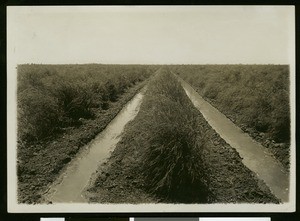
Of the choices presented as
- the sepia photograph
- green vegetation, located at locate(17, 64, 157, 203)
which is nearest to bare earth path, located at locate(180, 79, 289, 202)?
the sepia photograph

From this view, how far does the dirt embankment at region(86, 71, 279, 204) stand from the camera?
57.1 inches

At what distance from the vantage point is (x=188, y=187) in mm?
1450

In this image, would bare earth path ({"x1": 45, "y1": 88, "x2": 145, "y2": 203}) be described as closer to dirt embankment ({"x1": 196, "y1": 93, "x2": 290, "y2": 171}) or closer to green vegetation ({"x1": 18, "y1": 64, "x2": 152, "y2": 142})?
green vegetation ({"x1": 18, "y1": 64, "x2": 152, "y2": 142})

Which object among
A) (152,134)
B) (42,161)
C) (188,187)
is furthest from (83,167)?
(188,187)

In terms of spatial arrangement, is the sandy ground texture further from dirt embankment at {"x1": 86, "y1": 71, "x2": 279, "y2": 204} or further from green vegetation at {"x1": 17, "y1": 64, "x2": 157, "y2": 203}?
green vegetation at {"x1": 17, "y1": 64, "x2": 157, "y2": 203}

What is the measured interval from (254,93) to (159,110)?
0.35 meters

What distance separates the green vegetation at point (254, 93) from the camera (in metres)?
1.46

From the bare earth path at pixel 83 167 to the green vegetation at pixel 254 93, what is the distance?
33cm

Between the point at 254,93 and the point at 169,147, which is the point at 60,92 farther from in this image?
the point at 254,93

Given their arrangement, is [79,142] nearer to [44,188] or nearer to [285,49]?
[44,188]

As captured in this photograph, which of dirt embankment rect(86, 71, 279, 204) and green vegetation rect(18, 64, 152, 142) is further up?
green vegetation rect(18, 64, 152, 142)

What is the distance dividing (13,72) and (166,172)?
65 centimetres

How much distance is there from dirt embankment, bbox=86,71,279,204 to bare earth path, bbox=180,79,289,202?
0.06 feet
